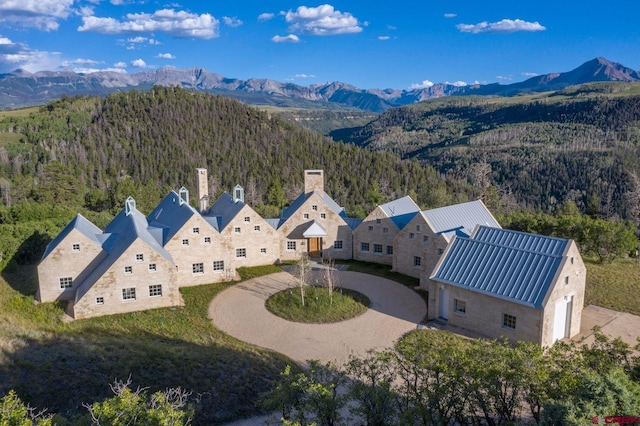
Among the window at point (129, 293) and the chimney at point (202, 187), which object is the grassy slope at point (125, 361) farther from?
the chimney at point (202, 187)

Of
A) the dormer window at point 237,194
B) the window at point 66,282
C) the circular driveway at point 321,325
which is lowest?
the circular driveway at point 321,325

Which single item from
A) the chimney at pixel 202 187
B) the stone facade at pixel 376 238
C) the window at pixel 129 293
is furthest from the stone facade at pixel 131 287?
the stone facade at pixel 376 238

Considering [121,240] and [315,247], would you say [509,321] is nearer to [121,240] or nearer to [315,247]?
[315,247]

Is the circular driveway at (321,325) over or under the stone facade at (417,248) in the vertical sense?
under

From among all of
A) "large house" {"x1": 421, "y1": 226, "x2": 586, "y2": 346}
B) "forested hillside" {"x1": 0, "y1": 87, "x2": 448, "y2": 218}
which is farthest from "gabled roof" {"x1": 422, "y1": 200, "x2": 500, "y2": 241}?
"forested hillside" {"x1": 0, "y1": 87, "x2": 448, "y2": 218}

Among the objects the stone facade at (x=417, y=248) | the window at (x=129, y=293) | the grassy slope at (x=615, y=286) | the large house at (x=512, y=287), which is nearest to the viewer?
the large house at (x=512, y=287)

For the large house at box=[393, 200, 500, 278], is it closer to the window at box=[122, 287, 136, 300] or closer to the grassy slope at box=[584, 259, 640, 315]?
the grassy slope at box=[584, 259, 640, 315]
